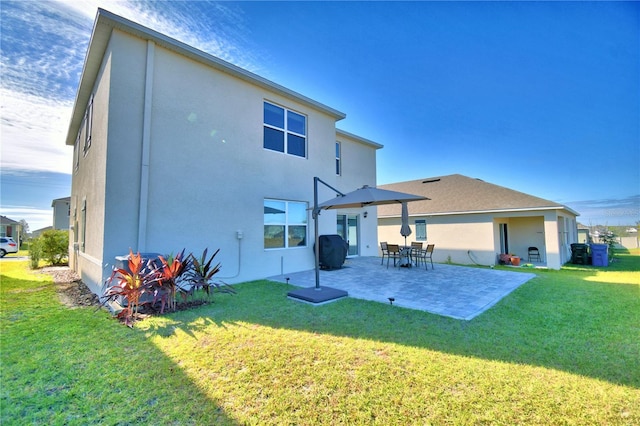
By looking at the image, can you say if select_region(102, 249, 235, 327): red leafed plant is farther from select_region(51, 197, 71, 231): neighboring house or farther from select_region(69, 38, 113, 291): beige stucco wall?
select_region(51, 197, 71, 231): neighboring house

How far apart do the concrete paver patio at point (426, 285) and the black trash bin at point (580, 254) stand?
37.6ft

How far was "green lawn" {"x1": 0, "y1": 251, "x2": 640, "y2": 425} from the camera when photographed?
2432mm

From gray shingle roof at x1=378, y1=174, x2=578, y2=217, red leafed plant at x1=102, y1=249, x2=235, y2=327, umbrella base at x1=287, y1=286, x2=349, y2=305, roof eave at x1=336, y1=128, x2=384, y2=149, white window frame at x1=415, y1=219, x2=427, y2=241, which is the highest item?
roof eave at x1=336, y1=128, x2=384, y2=149

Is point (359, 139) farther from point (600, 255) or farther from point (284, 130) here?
point (600, 255)

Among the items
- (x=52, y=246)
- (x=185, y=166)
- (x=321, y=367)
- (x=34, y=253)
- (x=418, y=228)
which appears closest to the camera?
(x=321, y=367)

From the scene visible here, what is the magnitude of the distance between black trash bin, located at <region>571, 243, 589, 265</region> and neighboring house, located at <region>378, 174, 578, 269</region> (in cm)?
49

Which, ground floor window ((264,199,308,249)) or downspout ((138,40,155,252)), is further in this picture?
ground floor window ((264,199,308,249))

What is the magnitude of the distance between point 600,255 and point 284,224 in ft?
63.4

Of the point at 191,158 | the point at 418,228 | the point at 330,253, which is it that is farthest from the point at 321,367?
the point at 418,228

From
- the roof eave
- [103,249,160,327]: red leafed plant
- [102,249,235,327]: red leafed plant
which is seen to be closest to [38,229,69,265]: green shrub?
[102,249,235,327]: red leafed plant

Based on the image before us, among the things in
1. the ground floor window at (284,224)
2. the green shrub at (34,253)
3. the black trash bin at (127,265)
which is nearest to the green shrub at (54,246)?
the green shrub at (34,253)

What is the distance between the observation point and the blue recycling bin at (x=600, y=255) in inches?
627

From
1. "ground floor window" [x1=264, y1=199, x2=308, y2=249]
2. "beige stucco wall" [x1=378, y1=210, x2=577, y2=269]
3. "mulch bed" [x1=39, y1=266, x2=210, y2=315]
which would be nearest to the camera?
"mulch bed" [x1=39, y1=266, x2=210, y2=315]

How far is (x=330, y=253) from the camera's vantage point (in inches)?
406
